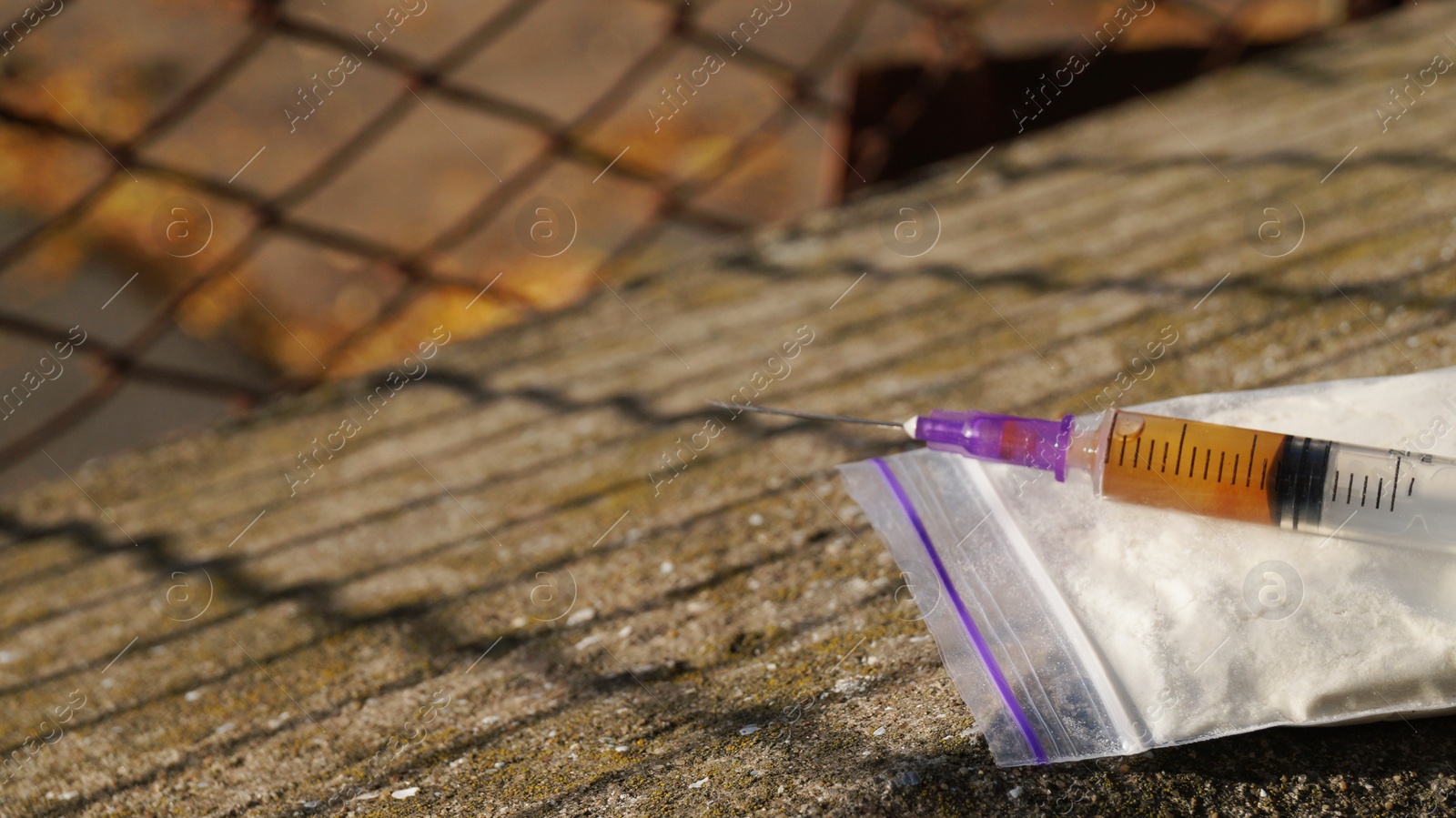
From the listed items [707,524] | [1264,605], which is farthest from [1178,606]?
[707,524]

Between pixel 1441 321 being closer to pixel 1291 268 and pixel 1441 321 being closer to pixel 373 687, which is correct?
pixel 1291 268

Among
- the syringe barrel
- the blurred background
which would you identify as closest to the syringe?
the syringe barrel

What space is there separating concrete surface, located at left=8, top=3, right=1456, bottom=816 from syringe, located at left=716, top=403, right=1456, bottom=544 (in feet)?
0.47

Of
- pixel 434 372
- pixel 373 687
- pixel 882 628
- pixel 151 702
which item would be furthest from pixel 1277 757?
pixel 434 372

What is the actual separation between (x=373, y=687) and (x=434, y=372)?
74 cm

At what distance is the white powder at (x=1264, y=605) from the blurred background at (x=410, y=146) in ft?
3.89

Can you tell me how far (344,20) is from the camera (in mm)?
3457

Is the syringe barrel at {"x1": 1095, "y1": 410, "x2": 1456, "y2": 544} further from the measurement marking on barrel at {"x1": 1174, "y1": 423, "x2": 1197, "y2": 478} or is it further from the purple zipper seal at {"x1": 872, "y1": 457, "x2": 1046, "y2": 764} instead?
the purple zipper seal at {"x1": 872, "y1": 457, "x2": 1046, "y2": 764}

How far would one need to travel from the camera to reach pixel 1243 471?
78 centimetres

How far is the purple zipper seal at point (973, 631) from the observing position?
69cm

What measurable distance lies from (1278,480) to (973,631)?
0.25 metres

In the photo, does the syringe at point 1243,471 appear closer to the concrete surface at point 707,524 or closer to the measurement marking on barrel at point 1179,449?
the measurement marking on barrel at point 1179,449

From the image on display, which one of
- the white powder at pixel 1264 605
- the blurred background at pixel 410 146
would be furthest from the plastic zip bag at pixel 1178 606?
the blurred background at pixel 410 146

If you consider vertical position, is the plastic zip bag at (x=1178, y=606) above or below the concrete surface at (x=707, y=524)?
below
